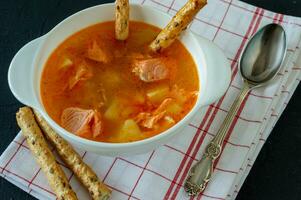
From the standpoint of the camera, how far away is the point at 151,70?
1341mm

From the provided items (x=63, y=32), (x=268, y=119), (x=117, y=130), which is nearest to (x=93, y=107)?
(x=117, y=130)

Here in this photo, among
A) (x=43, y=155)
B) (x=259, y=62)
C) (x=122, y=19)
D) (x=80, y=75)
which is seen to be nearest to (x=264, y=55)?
(x=259, y=62)

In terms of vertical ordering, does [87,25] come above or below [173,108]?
above

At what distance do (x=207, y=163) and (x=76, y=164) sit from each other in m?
0.34

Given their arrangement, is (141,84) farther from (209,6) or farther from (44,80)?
(209,6)

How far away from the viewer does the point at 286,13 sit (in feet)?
5.57

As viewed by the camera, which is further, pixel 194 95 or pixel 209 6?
pixel 209 6

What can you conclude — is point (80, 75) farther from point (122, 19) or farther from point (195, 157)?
point (195, 157)

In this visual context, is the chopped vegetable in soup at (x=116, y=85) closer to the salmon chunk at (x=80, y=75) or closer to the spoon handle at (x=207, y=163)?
the salmon chunk at (x=80, y=75)

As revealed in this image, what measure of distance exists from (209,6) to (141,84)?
0.46 metres

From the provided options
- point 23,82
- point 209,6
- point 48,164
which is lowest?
point 48,164

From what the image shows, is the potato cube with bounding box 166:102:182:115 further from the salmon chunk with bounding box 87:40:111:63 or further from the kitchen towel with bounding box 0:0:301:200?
the salmon chunk with bounding box 87:40:111:63

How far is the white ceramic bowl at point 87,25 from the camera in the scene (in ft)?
3.90

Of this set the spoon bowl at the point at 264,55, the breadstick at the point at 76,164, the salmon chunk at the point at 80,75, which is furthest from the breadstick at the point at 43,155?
the spoon bowl at the point at 264,55
